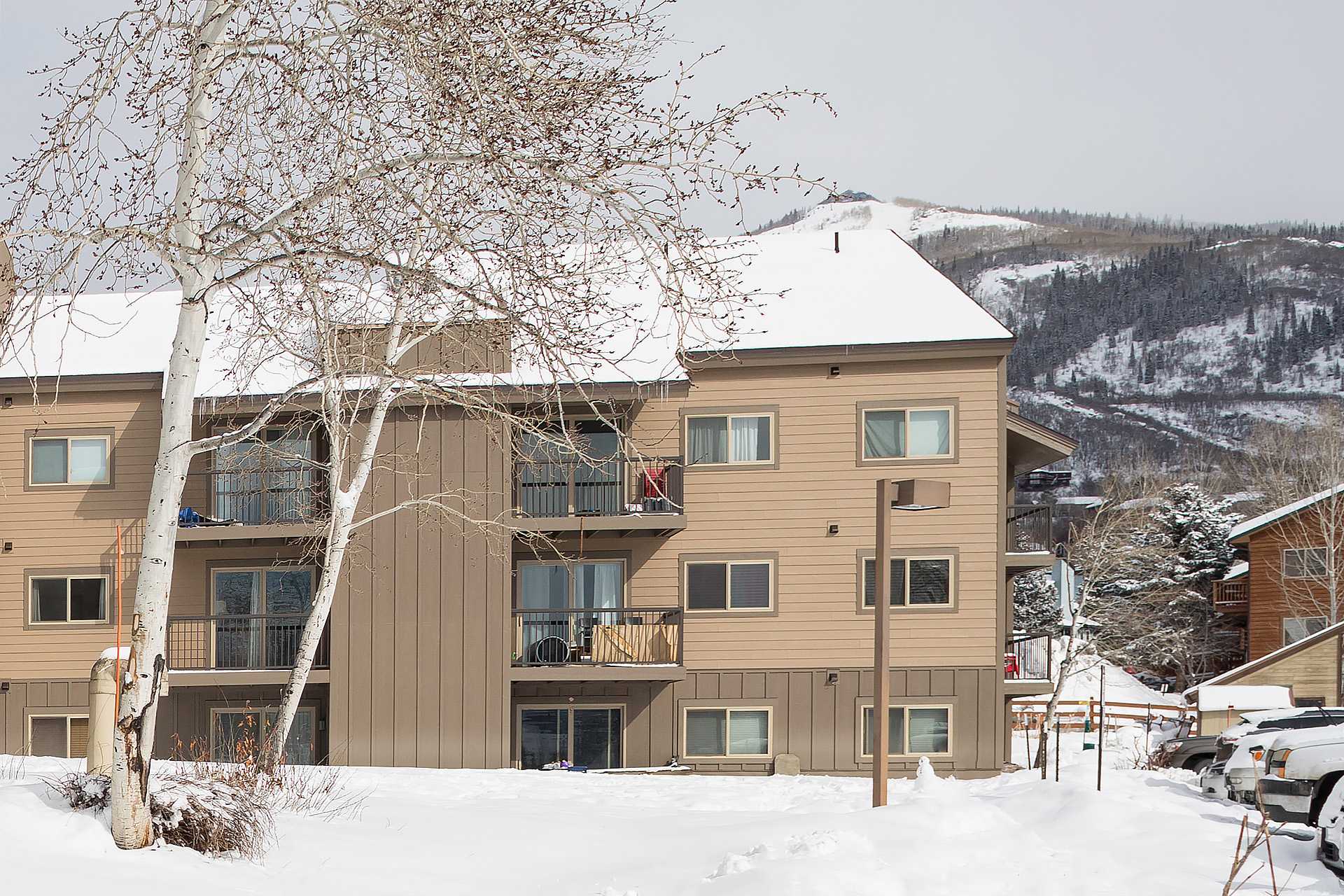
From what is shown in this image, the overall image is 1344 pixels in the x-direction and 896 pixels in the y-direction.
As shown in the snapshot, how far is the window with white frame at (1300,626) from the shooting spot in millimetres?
45750

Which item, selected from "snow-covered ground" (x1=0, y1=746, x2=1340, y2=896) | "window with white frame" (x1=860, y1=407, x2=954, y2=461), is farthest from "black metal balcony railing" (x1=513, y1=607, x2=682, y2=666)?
"snow-covered ground" (x1=0, y1=746, x2=1340, y2=896)

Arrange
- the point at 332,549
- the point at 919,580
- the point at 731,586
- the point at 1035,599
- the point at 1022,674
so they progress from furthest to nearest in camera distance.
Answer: the point at 1035,599
the point at 1022,674
the point at 731,586
the point at 919,580
the point at 332,549

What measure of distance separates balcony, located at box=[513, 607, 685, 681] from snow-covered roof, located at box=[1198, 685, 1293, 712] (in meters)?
12.9

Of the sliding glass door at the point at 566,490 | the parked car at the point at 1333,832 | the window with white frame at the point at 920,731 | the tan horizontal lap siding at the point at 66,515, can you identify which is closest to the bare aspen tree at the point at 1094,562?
the window with white frame at the point at 920,731

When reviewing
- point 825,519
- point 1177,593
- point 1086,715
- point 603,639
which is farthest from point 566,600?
point 1177,593

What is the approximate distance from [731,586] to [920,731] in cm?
423

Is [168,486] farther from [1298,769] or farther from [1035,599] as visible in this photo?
[1035,599]

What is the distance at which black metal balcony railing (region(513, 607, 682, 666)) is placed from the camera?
24031 mm

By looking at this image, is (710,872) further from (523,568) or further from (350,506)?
(523,568)

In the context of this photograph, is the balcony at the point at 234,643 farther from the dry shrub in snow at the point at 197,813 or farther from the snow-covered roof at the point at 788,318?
the dry shrub in snow at the point at 197,813

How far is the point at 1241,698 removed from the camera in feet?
101

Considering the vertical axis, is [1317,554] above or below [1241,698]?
above

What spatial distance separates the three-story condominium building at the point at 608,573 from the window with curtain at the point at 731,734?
0.05 metres

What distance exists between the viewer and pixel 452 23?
7543mm
